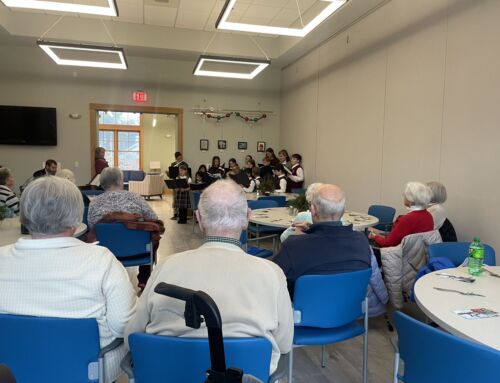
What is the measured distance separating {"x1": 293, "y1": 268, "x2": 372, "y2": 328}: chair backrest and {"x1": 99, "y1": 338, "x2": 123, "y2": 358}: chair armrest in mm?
890

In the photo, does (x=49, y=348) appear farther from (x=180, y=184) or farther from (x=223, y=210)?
(x=180, y=184)

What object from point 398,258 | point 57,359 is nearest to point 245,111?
point 398,258

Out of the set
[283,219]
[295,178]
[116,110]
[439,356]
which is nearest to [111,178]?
[283,219]

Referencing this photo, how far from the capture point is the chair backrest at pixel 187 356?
117 cm

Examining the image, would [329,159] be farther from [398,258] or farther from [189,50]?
[398,258]

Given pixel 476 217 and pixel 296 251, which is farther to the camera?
pixel 476 217

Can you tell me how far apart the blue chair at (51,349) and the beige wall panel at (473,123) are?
4.13m

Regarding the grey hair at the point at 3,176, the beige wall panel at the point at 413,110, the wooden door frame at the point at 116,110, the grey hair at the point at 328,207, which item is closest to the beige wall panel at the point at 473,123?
the beige wall panel at the point at 413,110

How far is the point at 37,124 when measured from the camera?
9133 millimetres

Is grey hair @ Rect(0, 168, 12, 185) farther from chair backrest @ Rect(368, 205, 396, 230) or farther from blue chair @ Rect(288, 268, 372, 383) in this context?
chair backrest @ Rect(368, 205, 396, 230)

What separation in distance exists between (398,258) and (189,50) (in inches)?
286

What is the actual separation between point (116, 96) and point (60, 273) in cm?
896

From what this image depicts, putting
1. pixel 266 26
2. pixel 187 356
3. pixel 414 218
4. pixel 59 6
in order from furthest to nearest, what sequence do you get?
1. pixel 266 26
2. pixel 59 6
3. pixel 414 218
4. pixel 187 356

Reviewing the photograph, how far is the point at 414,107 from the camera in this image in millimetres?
5461
